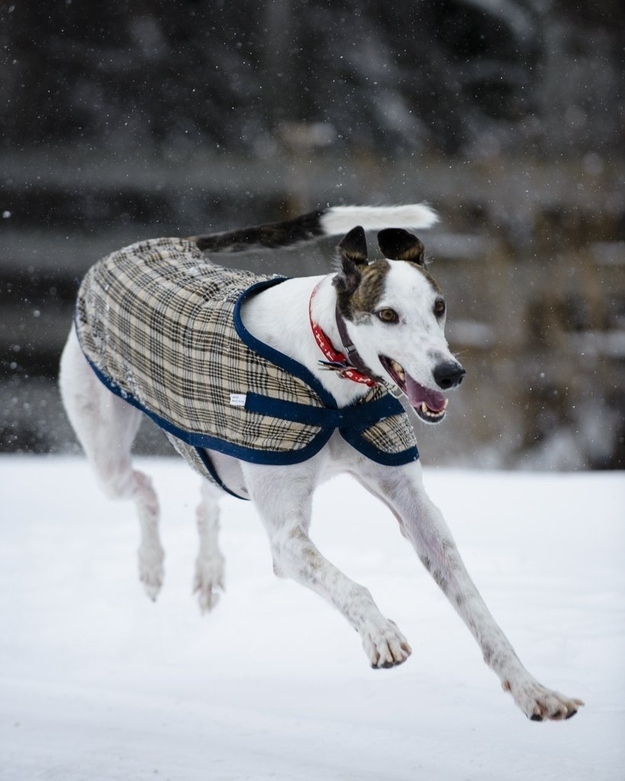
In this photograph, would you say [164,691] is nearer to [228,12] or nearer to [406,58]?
[228,12]

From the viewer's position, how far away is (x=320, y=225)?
8.89ft

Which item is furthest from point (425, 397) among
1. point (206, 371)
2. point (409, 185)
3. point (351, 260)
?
point (409, 185)

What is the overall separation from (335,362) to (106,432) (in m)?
1.31

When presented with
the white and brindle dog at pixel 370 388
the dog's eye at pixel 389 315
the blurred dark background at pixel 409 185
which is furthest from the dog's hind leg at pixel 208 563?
the blurred dark background at pixel 409 185

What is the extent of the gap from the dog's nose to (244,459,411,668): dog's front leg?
474 mm

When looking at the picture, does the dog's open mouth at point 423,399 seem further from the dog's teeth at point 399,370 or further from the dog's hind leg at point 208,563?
the dog's hind leg at point 208,563

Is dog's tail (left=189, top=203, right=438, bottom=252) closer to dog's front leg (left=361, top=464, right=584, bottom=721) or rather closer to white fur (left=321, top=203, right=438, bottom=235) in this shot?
white fur (left=321, top=203, right=438, bottom=235)

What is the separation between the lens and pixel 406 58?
6.41 meters

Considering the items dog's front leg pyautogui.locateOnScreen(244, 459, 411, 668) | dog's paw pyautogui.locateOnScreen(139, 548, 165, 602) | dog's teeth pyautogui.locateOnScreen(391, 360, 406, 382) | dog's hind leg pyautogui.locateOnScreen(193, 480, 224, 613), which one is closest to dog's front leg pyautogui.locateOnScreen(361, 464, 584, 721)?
dog's front leg pyautogui.locateOnScreen(244, 459, 411, 668)

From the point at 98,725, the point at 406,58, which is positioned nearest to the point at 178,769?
the point at 98,725

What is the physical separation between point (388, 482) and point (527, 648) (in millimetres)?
915

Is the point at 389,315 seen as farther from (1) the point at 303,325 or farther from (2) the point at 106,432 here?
(2) the point at 106,432

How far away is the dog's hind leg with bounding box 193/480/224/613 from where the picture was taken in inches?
131

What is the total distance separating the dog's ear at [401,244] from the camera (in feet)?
7.12
